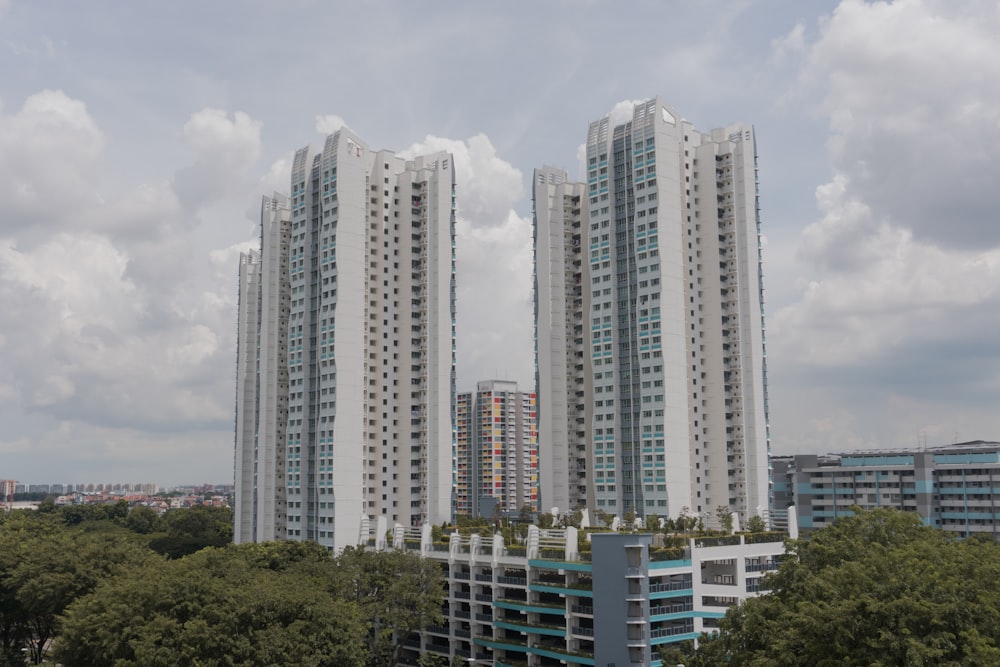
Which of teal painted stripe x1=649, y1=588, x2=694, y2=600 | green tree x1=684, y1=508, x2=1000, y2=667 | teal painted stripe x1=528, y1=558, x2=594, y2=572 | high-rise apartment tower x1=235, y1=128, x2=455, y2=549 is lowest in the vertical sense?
teal painted stripe x1=649, y1=588, x2=694, y2=600

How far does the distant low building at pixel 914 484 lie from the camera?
11775cm

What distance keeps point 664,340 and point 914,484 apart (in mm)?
55789

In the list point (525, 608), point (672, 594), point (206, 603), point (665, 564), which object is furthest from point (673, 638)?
point (206, 603)

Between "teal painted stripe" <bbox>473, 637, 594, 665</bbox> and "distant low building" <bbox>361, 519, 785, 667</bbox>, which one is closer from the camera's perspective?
"distant low building" <bbox>361, 519, 785, 667</bbox>

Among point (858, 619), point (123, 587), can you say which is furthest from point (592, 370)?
point (858, 619)

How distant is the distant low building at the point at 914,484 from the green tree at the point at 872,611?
80.3 metres

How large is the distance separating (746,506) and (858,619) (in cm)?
6744

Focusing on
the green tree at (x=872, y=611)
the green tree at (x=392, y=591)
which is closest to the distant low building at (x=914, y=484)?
the green tree at (x=392, y=591)

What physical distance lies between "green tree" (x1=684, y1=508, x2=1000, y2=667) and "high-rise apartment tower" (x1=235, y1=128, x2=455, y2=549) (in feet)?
200

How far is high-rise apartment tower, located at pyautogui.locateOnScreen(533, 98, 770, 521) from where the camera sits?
94500 millimetres

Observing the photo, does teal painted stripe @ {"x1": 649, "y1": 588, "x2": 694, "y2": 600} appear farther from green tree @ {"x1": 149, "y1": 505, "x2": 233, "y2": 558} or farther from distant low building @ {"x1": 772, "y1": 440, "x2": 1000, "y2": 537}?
green tree @ {"x1": 149, "y1": 505, "x2": 233, "y2": 558}

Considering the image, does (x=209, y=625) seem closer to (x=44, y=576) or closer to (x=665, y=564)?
(x=44, y=576)

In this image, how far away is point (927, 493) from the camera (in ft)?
399

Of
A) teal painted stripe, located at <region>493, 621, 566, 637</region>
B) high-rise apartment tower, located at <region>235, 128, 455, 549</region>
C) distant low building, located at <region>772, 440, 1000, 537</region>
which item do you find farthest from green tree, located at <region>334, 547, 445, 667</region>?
distant low building, located at <region>772, 440, 1000, 537</region>
